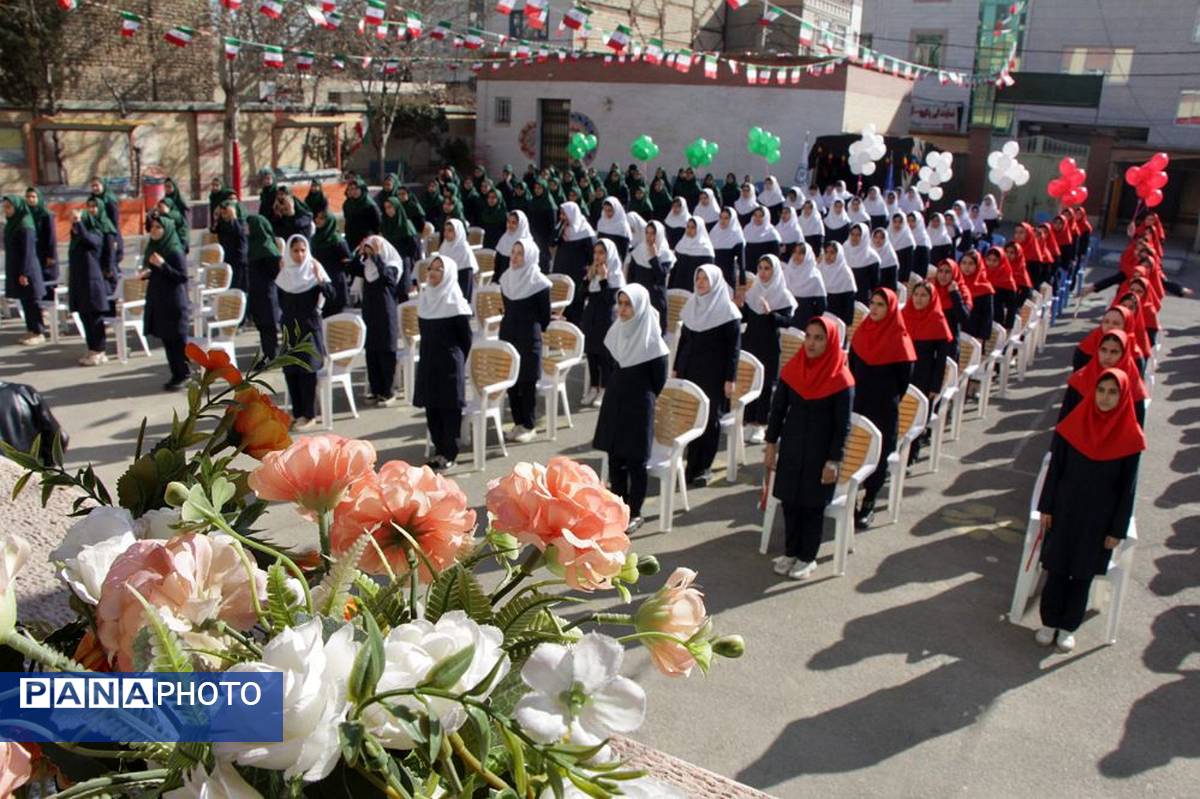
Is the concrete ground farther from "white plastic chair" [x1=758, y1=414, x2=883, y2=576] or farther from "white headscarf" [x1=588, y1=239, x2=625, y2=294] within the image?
"white headscarf" [x1=588, y1=239, x2=625, y2=294]

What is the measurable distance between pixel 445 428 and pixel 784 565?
276 cm

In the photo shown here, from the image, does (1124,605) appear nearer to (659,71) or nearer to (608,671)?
(608,671)

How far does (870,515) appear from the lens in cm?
705

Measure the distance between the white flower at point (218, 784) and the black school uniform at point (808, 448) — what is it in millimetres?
5190

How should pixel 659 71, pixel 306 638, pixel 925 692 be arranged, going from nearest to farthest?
pixel 306 638, pixel 925 692, pixel 659 71

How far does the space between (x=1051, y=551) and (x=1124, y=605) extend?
112 cm

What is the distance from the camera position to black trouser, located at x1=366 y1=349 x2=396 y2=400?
29.9ft

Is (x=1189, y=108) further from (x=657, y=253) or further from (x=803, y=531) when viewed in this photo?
(x=803, y=531)

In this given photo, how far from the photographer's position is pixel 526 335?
8336 millimetres

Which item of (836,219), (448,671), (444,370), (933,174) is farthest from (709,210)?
(448,671)

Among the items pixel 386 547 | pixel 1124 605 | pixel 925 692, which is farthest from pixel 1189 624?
pixel 386 547

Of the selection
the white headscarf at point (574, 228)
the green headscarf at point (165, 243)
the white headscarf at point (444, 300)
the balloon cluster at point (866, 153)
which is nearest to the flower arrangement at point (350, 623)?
the white headscarf at point (444, 300)

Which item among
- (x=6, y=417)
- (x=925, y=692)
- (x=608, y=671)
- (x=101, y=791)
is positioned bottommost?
(x=925, y=692)

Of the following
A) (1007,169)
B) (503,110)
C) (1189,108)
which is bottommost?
(1007,169)
